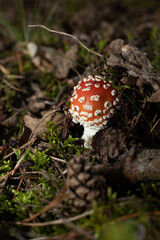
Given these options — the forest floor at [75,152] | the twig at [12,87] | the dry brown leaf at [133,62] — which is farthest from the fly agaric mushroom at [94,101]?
the twig at [12,87]

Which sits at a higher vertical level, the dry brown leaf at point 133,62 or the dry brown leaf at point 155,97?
the dry brown leaf at point 133,62

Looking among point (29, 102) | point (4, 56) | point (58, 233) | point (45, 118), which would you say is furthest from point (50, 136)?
point (4, 56)

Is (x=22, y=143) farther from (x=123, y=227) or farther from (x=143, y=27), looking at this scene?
(x=143, y=27)

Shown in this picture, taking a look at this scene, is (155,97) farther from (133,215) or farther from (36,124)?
(36,124)

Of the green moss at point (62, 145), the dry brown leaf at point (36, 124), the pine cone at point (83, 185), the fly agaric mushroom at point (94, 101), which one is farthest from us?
the dry brown leaf at point (36, 124)

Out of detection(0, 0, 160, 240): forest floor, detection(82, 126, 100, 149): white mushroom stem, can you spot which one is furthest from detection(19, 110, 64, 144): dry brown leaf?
detection(82, 126, 100, 149): white mushroom stem

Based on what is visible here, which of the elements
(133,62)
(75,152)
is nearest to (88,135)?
(75,152)

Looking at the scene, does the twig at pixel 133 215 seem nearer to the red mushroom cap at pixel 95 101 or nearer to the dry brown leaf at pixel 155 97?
the red mushroom cap at pixel 95 101
